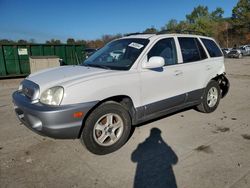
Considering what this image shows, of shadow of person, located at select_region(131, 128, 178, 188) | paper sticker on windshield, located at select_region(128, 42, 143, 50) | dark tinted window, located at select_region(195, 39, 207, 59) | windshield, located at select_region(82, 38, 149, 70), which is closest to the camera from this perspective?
Answer: shadow of person, located at select_region(131, 128, 178, 188)

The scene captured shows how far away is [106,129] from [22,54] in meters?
11.6

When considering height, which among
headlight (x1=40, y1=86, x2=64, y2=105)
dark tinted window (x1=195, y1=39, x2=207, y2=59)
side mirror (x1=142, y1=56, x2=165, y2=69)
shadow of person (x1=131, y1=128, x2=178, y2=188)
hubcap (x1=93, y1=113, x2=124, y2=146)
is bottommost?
shadow of person (x1=131, y1=128, x2=178, y2=188)

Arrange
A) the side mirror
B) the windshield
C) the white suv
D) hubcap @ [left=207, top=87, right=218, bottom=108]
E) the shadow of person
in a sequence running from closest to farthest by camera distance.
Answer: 1. the shadow of person
2. the white suv
3. the side mirror
4. the windshield
5. hubcap @ [left=207, top=87, right=218, bottom=108]

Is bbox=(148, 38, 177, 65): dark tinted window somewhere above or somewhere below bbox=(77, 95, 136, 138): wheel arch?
above

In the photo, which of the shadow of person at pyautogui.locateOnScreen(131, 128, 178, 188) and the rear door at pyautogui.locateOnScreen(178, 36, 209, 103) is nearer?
the shadow of person at pyautogui.locateOnScreen(131, 128, 178, 188)

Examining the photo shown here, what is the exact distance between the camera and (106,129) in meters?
3.36

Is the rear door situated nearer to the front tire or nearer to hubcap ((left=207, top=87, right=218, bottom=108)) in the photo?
hubcap ((left=207, top=87, right=218, bottom=108))

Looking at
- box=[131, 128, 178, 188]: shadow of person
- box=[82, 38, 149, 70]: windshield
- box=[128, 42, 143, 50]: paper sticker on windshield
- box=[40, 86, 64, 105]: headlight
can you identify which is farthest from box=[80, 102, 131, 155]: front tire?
box=[128, 42, 143, 50]: paper sticker on windshield

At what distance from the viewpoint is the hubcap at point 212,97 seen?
516 centimetres

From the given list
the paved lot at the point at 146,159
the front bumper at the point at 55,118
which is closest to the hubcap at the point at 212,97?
the paved lot at the point at 146,159

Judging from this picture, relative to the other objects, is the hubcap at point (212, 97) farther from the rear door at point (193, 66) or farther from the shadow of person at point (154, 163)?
the shadow of person at point (154, 163)

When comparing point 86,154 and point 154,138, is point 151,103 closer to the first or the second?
point 154,138

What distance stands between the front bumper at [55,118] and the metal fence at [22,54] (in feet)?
34.8

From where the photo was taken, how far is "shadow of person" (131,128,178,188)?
269 centimetres
